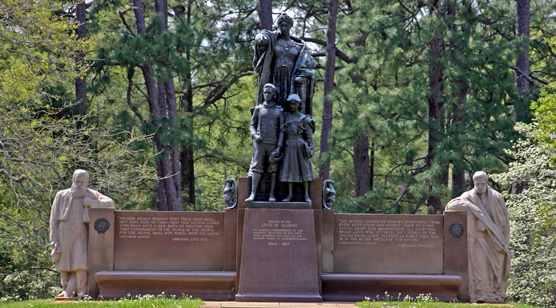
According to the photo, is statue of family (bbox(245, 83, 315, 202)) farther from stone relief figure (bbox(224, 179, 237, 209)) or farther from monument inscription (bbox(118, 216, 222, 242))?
monument inscription (bbox(118, 216, 222, 242))

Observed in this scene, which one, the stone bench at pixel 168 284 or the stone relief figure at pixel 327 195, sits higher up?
the stone relief figure at pixel 327 195

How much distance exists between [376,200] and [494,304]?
28.5 ft

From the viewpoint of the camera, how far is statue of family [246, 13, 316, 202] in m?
10.0

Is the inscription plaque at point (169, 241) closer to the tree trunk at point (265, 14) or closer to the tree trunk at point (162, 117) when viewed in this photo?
the tree trunk at point (162, 117)

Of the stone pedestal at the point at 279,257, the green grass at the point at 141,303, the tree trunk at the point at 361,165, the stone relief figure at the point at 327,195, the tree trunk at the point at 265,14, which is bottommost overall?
the green grass at the point at 141,303

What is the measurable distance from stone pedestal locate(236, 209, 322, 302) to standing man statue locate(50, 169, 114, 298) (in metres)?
2.49

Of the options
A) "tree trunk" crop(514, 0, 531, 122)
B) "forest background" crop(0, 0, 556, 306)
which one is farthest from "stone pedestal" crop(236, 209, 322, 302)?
"tree trunk" crop(514, 0, 531, 122)

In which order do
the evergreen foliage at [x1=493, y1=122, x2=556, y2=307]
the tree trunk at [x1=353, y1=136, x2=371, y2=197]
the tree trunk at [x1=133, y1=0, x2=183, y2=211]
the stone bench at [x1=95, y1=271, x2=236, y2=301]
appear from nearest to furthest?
the stone bench at [x1=95, y1=271, x2=236, y2=301] < the evergreen foliage at [x1=493, y1=122, x2=556, y2=307] < the tree trunk at [x1=133, y1=0, x2=183, y2=211] < the tree trunk at [x1=353, y1=136, x2=371, y2=197]

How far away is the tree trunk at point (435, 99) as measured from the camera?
57.3ft

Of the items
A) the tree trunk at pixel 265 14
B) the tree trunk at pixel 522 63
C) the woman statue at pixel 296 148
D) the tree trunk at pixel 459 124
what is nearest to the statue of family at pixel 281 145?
the woman statue at pixel 296 148

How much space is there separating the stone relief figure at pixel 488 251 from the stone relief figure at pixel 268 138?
10.5 ft

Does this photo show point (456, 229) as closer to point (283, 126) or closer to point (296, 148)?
point (296, 148)

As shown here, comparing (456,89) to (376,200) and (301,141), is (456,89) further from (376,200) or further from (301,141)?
(301,141)

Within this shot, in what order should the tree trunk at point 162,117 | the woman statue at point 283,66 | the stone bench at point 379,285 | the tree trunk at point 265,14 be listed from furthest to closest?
the tree trunk at point 265,14
the tree trunk at point 162,117
the woman statue at point 283,66
the stone bench at point 379,285
